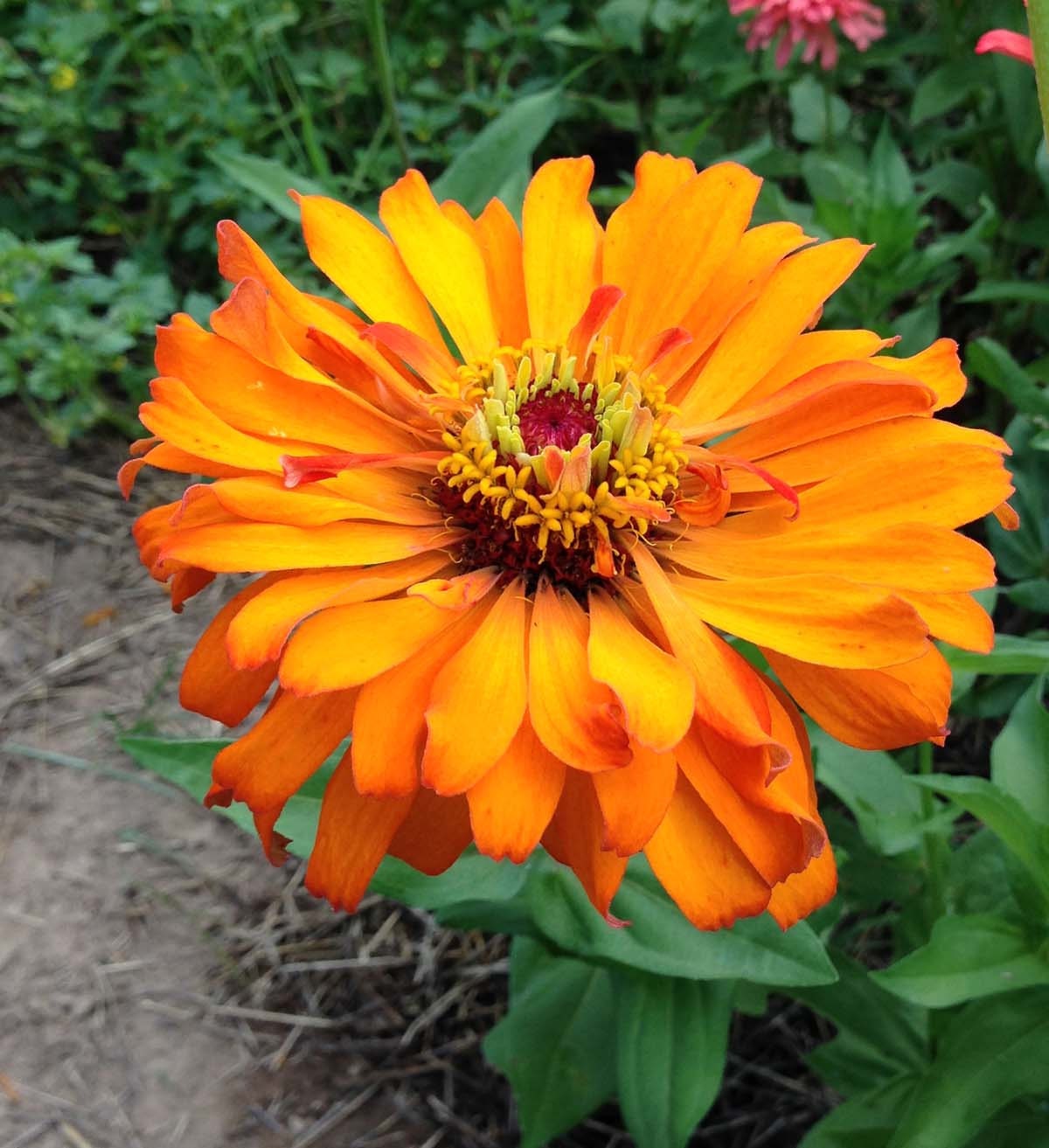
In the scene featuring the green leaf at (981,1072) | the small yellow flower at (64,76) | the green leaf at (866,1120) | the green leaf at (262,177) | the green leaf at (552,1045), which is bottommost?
the green leaf at (552,1045)

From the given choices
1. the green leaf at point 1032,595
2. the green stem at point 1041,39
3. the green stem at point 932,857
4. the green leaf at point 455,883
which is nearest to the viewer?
the green stem at point 1041,39

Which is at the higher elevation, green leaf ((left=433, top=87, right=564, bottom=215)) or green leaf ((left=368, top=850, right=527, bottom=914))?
green leaf ((left=433, top=87, right=564, bottom=215))

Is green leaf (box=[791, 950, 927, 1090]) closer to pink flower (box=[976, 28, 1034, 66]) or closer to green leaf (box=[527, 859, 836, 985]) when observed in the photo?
green leaf (box=[527, 859, 836, 985])

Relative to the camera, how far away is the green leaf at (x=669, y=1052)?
1107mm

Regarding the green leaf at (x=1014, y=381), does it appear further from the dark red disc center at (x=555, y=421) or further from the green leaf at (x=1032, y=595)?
the dark red disc center at (x=555, y=421)

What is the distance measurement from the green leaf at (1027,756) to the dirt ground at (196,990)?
22.1 inches

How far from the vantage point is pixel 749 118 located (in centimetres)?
216

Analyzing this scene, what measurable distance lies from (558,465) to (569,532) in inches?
2.0

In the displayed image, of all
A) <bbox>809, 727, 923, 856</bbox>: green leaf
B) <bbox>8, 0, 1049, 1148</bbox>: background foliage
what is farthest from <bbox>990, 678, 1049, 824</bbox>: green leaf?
→ <bbox>809, 727, 923, 856</bbox>: green leaf

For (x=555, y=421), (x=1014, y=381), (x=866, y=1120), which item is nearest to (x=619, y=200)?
(x=1014, y=381)

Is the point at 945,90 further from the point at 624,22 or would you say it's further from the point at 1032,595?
the point at 1032,595

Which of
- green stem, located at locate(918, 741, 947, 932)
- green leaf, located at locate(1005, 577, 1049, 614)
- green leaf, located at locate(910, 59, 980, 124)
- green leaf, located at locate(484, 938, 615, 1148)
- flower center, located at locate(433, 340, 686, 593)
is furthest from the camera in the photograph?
green leaf, located at locate(910, 59, 980, 124)

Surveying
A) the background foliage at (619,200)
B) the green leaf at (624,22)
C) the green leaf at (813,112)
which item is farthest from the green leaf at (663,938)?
the green leaf at (624,22)

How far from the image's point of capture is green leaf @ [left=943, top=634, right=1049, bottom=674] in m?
0.92
